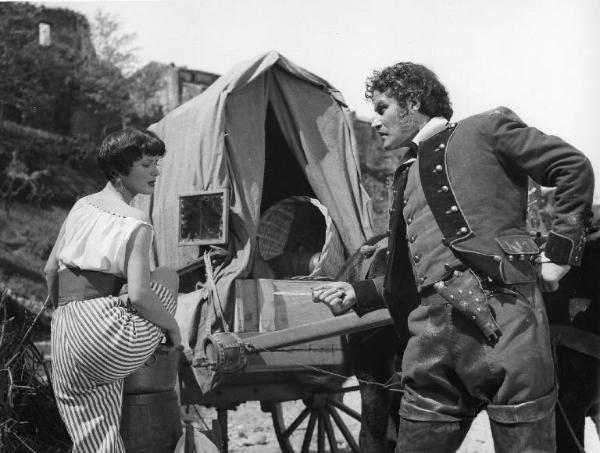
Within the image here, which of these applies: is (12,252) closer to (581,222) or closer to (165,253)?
(165,253)

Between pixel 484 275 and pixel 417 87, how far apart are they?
700 mm

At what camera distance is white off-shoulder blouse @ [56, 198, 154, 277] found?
2.69 meters

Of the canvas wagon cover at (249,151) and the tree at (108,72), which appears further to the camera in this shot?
the tree at (108,72)

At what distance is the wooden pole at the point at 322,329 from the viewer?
3.61 meters

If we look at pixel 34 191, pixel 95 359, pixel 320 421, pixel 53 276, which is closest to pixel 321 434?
pixel 320 421

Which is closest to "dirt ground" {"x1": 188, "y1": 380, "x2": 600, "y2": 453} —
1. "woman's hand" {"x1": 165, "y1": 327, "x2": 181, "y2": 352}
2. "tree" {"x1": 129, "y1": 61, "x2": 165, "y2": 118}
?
"woman's hand" {"x1": 165, "y1": 327, "x2": 181, "y2": 352}

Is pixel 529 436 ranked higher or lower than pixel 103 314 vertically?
lower

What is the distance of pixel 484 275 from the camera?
231 centimetres

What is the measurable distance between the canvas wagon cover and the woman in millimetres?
2305

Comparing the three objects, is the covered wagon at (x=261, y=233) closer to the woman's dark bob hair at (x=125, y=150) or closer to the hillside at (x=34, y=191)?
the woman's dark bob hair at (x=125, y=150)

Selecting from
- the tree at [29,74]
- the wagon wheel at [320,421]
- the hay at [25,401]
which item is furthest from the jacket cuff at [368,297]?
the tree at [29,74]

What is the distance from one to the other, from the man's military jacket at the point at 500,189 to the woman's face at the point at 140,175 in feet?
3.18

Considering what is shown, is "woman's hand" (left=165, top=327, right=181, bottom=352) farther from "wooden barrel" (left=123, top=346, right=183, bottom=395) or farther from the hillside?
the hillside

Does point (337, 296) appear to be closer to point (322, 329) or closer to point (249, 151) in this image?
point (322, 329)
